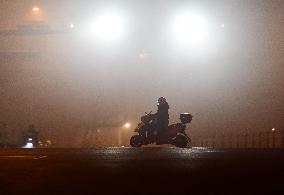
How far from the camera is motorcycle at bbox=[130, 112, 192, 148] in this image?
21078 mm

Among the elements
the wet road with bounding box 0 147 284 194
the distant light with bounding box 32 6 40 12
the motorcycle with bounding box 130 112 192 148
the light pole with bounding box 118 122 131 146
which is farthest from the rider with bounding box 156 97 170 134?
the distant light with bounding box 32 6 40 12

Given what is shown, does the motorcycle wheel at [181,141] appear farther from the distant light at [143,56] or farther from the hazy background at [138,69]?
the distant light at [143,56]

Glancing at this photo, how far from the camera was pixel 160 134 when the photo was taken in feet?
70.2

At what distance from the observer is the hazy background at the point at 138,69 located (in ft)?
170

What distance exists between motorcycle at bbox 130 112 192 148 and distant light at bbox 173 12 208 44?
32.5 m

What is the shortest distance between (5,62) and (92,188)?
49.6m

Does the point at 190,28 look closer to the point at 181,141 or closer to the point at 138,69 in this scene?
the point at 138,69

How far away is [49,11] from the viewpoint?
199 feet

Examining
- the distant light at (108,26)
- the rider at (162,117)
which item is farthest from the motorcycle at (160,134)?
the distant light at (108,26)

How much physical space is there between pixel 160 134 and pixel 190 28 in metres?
33.7

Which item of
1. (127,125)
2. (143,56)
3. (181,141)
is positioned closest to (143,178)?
(181,141)

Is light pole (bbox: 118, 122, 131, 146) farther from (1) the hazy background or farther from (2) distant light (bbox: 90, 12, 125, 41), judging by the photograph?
(2) distant light (bbox: 90, 12, 125, 41)

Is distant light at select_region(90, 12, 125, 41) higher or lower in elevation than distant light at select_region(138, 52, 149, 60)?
higher

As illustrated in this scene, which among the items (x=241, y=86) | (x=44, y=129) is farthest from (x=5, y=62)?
(x=241, y=86)
